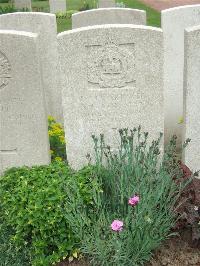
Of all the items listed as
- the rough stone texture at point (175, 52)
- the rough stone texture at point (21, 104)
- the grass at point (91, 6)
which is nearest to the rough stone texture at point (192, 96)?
the rough stone texture at point (175, 52)

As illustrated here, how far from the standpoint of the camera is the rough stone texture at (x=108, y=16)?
19.0 ft

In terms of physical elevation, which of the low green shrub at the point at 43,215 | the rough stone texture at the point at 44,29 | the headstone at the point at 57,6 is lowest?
the low green shrub at the point at 43,215

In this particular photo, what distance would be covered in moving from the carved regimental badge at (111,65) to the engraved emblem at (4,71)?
0.81m

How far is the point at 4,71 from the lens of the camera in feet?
13.6

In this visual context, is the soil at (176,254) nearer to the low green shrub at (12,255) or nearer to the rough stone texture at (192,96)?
the low green shrub at (12,255)

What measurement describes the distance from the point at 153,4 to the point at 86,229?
Answer: 16046 mm

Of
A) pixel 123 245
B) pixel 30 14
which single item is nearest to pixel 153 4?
pixel 30 14

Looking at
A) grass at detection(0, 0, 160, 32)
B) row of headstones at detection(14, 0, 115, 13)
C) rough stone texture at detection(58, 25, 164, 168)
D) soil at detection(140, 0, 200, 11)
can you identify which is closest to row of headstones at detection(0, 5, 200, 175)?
rough stone texture at detection(58, 25, 164, 168)

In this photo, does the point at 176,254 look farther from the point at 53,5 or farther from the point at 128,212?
the point at 53,5

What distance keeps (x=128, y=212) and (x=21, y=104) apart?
1.64 m

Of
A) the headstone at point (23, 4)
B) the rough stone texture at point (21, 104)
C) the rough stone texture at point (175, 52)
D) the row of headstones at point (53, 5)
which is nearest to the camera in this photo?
the rough stone texture at point (21, 104)

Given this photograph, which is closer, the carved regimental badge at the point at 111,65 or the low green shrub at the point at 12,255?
the low green shrub at the point at 12,255

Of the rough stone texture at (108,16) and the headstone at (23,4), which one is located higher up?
the headstone at (23,4)

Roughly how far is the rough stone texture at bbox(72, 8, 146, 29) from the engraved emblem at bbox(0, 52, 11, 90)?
6.65ft
